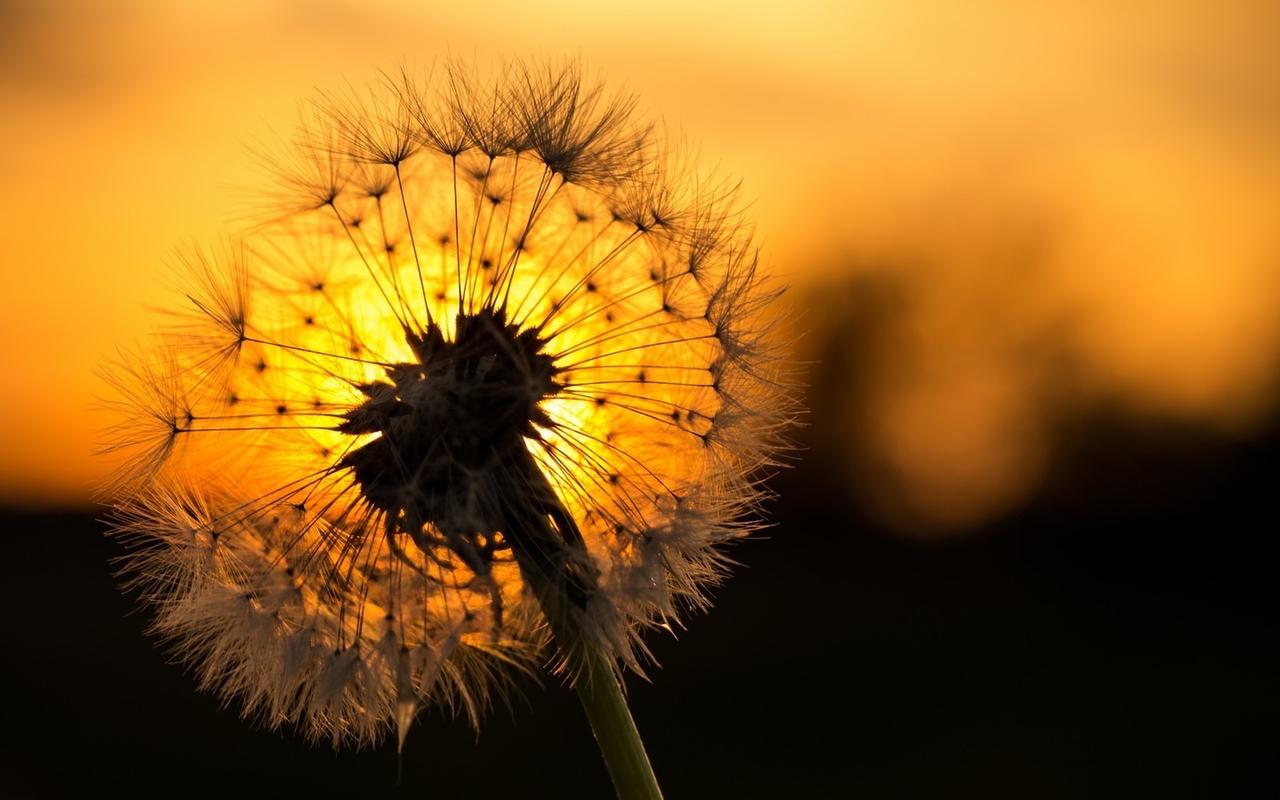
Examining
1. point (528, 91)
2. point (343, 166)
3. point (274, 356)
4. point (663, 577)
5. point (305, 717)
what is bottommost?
point (305, 717)

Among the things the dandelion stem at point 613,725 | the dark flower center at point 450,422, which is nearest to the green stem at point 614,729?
the dandelion stem at point 613,725

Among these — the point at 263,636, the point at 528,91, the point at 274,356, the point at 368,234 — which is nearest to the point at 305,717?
the point at 263,636

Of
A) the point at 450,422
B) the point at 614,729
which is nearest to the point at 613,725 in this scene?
the point at 614,729

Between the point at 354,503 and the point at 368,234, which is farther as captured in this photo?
the point at 368,234

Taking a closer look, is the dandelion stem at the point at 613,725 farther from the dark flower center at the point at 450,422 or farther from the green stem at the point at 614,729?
the dark flower center at the point at 450,422

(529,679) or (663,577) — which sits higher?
(663,577)

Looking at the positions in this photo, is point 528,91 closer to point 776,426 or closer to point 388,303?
point 388,303

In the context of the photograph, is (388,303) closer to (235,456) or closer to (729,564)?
(235,456)

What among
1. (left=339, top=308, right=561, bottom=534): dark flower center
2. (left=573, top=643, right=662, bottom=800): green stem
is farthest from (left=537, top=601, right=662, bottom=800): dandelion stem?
(left=339, top=308, right=561, bottom=534): dark flower center
